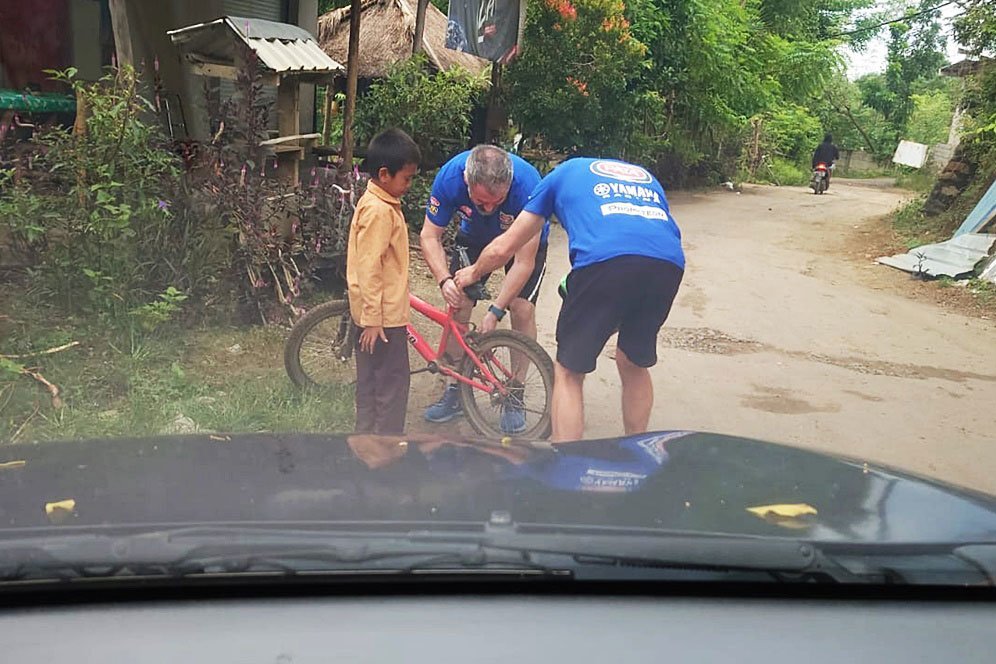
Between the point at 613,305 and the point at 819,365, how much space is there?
3.84m

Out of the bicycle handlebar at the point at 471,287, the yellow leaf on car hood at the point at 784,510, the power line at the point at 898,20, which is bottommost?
the bicycle handlebar at the point at 471,287

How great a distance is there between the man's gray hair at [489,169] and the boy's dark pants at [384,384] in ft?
2.76

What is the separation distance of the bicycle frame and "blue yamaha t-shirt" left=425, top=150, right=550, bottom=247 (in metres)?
0.49

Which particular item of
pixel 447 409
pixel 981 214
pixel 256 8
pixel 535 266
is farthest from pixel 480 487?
pixel 981 214

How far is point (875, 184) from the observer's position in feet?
103

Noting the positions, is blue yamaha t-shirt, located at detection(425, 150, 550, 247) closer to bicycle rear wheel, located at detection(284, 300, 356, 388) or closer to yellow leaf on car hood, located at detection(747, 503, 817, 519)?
bicycle rear wheel, located at detection(284, 300, 356, 388)

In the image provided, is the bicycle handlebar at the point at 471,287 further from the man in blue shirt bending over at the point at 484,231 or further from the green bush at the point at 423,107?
the green bush at the point at 423,107

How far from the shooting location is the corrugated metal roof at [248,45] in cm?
640

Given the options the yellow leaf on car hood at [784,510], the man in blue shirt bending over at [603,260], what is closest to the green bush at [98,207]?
the man in blue shirt bending over at [603,260]

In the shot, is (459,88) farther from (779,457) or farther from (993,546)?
(993,546)

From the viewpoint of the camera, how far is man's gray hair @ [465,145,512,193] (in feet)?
14.9

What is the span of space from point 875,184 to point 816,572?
32.6 metres

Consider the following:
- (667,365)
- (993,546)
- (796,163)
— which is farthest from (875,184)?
(993,546)

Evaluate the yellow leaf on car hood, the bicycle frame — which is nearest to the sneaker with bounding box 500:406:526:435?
the bicycle frame
